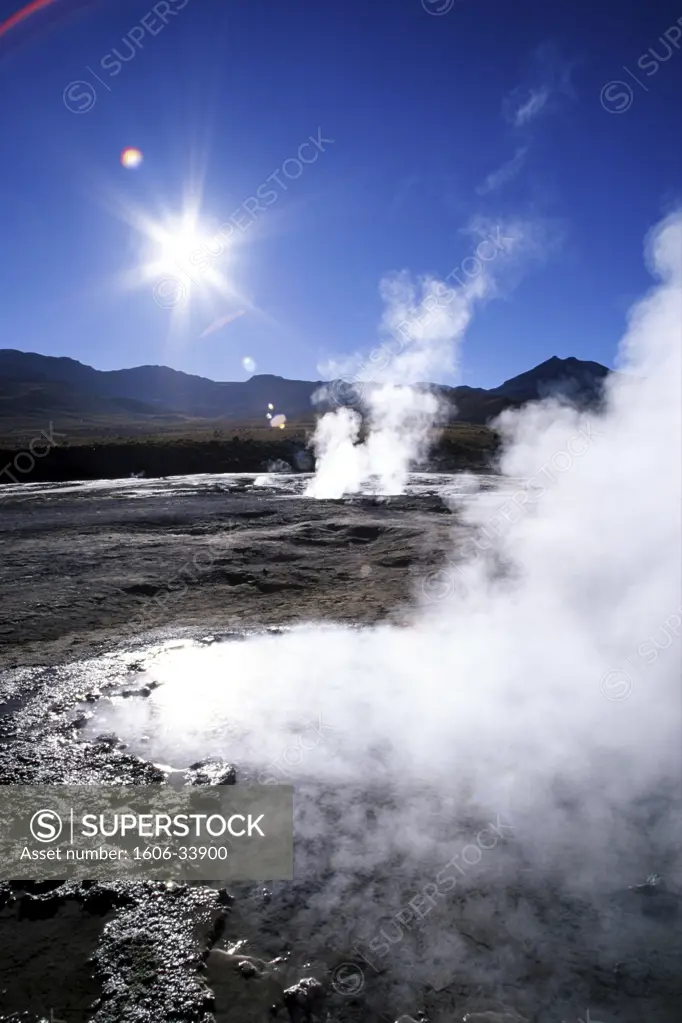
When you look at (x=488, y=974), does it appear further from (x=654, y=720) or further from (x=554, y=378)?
(x=554, y=378)

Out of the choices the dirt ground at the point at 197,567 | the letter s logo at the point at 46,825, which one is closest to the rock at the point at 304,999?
the letter s logo at the point at 46,825

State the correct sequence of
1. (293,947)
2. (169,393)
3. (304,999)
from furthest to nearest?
(169,393) < (293,947) < (304,999)

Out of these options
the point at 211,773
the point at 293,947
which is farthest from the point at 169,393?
the point at 293,947

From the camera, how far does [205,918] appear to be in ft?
8.64

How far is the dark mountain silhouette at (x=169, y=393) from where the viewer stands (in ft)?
300

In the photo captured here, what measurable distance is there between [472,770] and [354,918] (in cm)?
133

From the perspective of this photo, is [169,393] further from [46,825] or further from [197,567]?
[46,825]

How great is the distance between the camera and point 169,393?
172m

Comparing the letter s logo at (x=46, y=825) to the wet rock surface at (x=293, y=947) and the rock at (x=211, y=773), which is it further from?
the rock at (x=211, y=773)

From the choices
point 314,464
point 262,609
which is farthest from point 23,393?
point 262,609

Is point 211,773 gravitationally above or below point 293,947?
above

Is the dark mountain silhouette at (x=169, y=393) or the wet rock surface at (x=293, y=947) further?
the dark mountain silhouette at (x=169, y=393)

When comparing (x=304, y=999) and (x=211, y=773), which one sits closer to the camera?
(x=304, y=999)

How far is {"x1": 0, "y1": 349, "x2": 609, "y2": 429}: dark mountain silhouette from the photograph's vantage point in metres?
91.6
